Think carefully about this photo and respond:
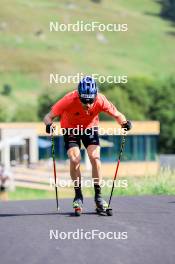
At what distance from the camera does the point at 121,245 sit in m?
7.87

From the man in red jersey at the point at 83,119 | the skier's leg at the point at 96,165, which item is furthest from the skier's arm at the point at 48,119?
the skier's leg at the point at 96,165

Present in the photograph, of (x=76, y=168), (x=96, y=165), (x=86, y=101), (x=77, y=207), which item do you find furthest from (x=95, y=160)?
(x=86, y=101)

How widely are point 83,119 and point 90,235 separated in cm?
302

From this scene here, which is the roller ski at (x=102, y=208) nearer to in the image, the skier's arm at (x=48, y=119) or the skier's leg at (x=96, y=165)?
the skier's leg at (x=96, y=165)

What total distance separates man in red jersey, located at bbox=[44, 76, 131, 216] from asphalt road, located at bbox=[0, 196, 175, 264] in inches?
19.8

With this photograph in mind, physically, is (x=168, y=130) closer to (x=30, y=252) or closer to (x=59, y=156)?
(x=59, y=156)

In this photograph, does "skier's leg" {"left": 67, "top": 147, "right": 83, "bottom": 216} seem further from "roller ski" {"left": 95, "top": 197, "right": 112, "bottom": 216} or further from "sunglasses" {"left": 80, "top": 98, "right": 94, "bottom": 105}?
"sunglasses" {"left": 80, "top": 98, "right": 94, "bottom": 105}

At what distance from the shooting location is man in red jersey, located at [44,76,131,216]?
11.2 metres

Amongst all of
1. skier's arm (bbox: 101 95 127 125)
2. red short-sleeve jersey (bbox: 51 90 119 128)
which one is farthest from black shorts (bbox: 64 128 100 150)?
skier's arm (bbox: 101 95 127 125)

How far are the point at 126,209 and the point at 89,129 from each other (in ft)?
3.84

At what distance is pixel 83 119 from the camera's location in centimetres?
1158

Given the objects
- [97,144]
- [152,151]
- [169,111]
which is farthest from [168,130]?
[97,144]

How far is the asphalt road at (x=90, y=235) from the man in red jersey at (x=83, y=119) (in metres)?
0.50

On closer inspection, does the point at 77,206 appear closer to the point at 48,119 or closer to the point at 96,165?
the point at 96,165
